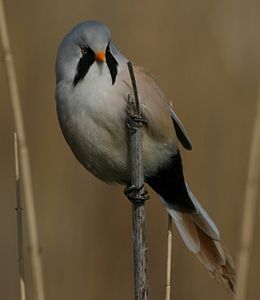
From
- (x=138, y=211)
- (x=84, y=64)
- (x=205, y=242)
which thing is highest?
(x=84, y=64)

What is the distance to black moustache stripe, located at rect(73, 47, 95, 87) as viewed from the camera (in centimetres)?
176

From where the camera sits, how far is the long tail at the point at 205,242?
1932 mm

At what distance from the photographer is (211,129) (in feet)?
9.59

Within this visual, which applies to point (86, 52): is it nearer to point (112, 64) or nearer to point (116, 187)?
point (112, 64)

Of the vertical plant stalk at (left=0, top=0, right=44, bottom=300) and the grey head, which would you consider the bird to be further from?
the vertical plant stalk at (left=0, top=0, right=44, bottom=300)

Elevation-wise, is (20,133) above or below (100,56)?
below

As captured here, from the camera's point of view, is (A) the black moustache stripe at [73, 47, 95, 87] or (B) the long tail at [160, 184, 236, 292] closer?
(A) the black moustache stripe at [73, 47, 95, 87]

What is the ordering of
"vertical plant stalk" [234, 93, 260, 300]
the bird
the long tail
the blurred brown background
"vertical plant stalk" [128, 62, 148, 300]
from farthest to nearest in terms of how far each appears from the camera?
the blurred brown background
the long tail
the bird
"vertical plant stalk" [128, 62, 148, 300]
"vertical plant stalk" [234, 93, 260, 300]

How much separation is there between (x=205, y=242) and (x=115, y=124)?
41 cm

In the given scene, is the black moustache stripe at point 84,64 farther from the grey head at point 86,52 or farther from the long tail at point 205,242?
the long tail at point 205,242

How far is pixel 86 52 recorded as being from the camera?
69.9 inches

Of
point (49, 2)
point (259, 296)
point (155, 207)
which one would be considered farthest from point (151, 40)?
point (259, 296)

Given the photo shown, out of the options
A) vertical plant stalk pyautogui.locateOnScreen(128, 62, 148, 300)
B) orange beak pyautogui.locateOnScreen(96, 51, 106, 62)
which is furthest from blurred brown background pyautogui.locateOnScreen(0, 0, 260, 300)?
orange beak pyautogui.locateOnScreen(96, 51, 106, 62)

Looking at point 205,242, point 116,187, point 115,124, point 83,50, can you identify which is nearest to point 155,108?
point 115,124
